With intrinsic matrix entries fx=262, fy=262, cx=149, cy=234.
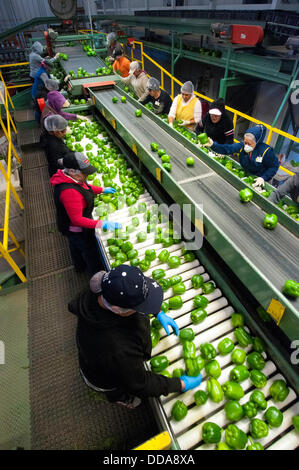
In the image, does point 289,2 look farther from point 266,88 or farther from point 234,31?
point 234,31

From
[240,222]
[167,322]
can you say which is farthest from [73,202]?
[240,222]

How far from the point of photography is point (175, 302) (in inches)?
119

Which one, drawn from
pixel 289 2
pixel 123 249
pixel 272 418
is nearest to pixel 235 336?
pixel 272 418

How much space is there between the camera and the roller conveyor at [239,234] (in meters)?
2.36

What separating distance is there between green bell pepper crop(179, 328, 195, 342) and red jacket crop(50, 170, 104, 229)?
74.5 inches

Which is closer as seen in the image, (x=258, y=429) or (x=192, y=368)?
(x=258, y=429)

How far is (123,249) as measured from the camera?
12.0 feet

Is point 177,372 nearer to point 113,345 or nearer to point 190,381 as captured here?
point 190,381

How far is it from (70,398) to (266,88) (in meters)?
13.4

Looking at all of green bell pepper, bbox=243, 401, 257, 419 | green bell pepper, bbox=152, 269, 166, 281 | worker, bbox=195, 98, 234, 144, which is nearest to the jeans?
green bell pepper, bbox=152, 269, 166, 281

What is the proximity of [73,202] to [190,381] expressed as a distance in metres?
2.55

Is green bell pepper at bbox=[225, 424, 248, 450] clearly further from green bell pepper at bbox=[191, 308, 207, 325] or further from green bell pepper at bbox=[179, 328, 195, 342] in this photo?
green bell pepper at bbox=[191, 308, 207, 325]

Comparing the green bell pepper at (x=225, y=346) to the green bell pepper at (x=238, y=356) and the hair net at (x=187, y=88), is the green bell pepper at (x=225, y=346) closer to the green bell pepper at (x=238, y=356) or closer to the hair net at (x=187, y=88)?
the green bell pepper at (x=238, y=356)
